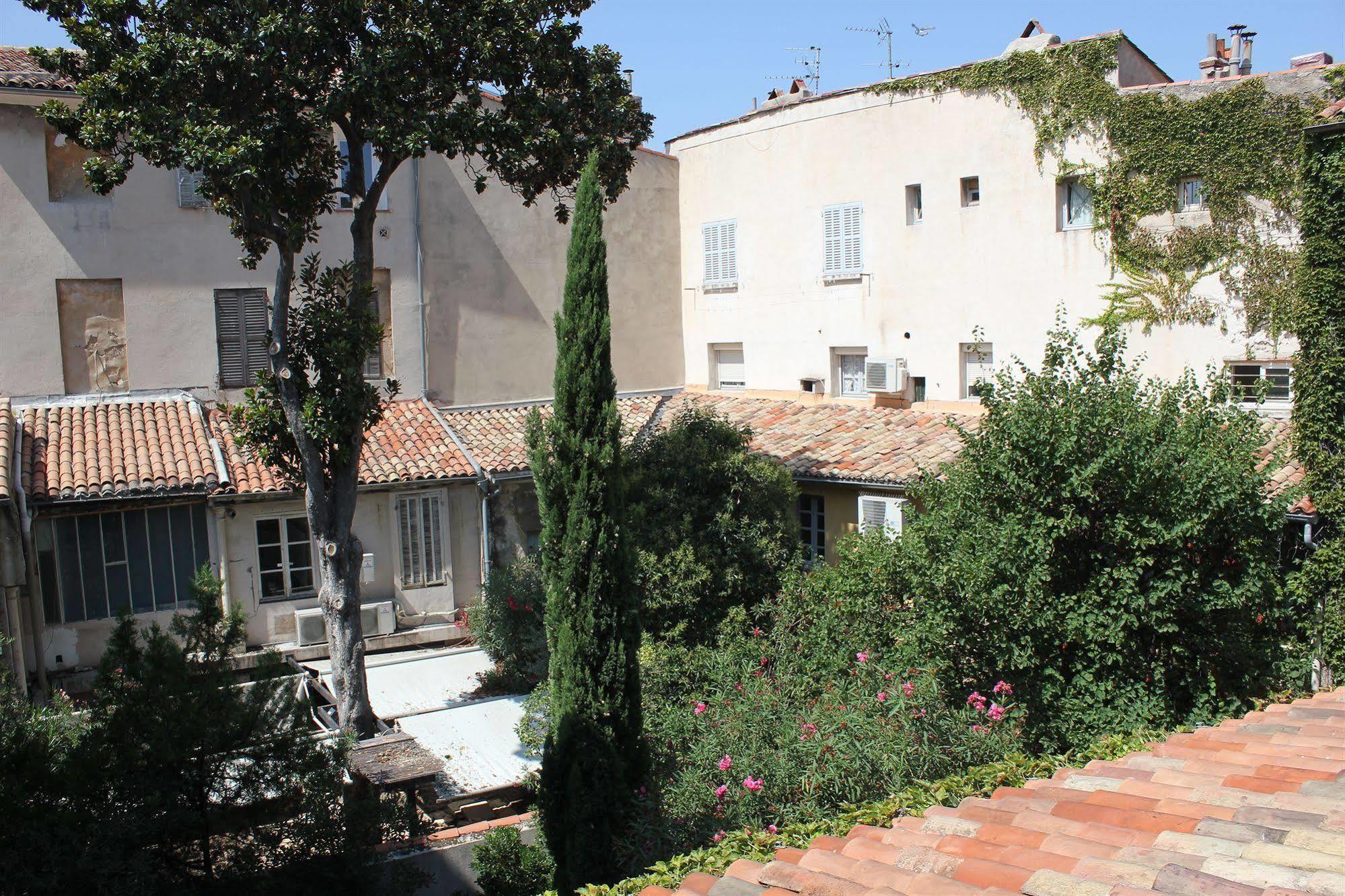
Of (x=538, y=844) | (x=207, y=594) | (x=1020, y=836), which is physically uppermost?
(x=207, y=594)

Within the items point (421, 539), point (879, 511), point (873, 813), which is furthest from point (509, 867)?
point (421, 539)

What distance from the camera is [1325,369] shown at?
10.9m

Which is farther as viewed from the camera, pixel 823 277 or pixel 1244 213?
pixel 823 277

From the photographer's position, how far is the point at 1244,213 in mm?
16016

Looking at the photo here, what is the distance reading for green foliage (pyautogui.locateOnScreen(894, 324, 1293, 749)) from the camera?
963cm

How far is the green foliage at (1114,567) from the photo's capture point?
963 cm

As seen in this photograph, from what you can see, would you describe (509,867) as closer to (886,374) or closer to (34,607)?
(34,607)

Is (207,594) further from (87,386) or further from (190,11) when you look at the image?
(87,386)

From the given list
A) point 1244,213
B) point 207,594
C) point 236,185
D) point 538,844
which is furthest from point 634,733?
point 1244,213

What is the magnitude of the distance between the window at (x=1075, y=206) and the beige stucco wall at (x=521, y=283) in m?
9.18

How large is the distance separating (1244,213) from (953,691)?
33.1ft

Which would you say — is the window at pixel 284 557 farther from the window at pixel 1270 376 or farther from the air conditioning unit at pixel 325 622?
the window at pixel 1270 376

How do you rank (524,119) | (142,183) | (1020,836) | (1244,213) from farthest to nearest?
(142,183), (1244,213), (524,119), (1020,836)

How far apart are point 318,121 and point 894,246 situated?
37.6 feet
